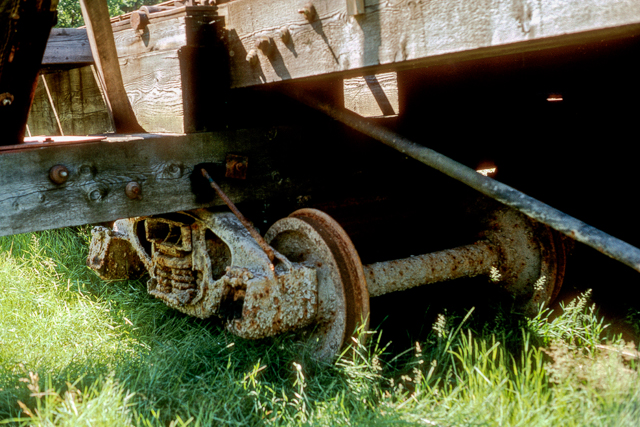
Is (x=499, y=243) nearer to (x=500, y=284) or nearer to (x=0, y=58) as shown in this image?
(x=500, y=284)

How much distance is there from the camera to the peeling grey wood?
2.47m

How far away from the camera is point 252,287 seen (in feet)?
8.30

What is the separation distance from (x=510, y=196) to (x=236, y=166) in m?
1.40

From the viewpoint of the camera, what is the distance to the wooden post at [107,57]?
297cm

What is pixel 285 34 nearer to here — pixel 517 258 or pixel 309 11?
pixel 309 11

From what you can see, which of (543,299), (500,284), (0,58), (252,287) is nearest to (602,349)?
(543,299)

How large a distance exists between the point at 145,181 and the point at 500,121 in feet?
7.98

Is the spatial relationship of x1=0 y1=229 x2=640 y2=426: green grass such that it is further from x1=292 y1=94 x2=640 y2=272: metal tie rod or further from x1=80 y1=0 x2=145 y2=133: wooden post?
x1=80 y1=0 x2=145 y2=133: wooden post

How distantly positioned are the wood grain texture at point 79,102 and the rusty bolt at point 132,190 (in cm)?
120

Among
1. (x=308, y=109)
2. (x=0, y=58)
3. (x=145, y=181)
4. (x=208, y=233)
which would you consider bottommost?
(x=208, y=233)

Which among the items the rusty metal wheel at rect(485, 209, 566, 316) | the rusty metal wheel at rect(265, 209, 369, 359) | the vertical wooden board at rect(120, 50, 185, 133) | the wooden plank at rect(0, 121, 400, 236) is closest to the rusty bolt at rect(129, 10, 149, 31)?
the vertical wooden board at rect(120, 50, 185, 133)

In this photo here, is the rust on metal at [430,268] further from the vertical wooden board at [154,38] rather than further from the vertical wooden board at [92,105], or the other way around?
the vertical wooden board at [92,105]

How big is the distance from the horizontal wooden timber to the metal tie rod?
406mm

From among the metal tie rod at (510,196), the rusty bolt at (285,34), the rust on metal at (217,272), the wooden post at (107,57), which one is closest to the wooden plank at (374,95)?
the metal tie rod at (510,196)
